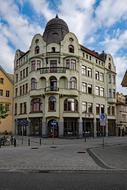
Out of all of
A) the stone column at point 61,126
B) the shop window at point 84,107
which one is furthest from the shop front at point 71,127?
the shop window at point 84,107

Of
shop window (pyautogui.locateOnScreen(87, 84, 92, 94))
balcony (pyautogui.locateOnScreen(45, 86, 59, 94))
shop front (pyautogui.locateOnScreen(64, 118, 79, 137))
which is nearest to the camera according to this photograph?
balcony (pyautogui.locateOnScreen(45, 86, 59, 94))

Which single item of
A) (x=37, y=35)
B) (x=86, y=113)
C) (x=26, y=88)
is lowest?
(x=86, y=113)

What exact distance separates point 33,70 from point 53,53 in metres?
5.13

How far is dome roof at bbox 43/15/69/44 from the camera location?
51.1 m

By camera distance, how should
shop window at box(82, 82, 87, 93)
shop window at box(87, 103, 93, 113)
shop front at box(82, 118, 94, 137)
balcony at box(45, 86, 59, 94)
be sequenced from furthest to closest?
shop window at box(87, 103, 93, 113)
shop window at box(82, 82, 87, 93)
shop front at box(82, 118, 94, 137)
balcony at box(45, 86, 59, 94)

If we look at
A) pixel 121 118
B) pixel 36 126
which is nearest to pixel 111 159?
pixel 36 126

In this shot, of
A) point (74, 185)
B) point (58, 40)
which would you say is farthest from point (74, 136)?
point (74, 185)

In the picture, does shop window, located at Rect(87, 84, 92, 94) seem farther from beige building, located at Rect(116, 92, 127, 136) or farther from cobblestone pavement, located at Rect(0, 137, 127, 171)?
cobblestone pavement, located at Rect(0, 137, 127, 171)

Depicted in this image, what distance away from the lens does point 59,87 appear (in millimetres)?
48219

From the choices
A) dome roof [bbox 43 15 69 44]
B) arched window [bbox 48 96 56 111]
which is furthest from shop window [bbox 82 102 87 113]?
dome roof [bbox 43 15 69 44]

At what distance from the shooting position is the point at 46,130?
4784cm

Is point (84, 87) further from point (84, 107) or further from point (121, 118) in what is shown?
point (121, 118)

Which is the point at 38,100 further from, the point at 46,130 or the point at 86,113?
the point at 86,113

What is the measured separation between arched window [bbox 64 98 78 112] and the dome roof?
11567mm
